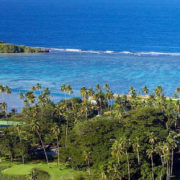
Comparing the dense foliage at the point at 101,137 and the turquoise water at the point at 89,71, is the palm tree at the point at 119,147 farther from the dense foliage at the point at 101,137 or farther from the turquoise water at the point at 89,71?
the turquoise water at the point at 89,71

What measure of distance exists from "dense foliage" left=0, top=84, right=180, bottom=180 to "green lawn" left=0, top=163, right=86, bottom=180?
118 centimetres

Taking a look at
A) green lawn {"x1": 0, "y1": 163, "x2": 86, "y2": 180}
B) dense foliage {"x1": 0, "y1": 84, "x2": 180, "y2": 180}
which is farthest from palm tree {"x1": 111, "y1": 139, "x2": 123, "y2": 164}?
green lawn {"x1": 0, "y1": 163, "x2": 86, "y2": 180}

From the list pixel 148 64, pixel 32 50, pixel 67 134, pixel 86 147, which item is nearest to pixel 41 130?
pixel 67 134

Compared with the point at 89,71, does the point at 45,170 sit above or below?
below

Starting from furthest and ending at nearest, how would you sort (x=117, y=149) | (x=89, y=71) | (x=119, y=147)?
1. (x=89, y=71)
2. (x=117, y=149)
3. (x=119, y=147)

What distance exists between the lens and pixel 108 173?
61000 millimetres

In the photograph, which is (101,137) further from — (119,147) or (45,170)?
(119,147)

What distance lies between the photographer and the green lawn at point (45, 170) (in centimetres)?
6719

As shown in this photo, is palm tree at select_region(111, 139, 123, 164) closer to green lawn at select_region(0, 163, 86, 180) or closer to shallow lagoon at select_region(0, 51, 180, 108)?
green lawn at select_region(0, 163, 86, 180)

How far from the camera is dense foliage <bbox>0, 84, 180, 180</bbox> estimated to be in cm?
6372

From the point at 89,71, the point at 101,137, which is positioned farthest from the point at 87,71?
the point at 101,137

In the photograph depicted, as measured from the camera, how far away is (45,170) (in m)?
69.7

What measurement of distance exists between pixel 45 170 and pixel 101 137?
1094cm

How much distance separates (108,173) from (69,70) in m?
79.9
